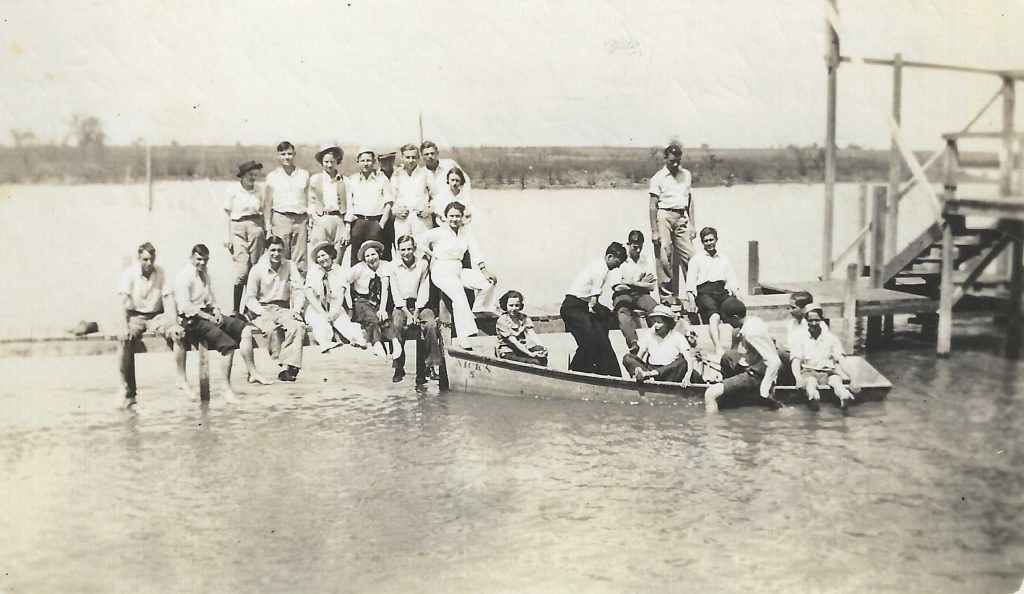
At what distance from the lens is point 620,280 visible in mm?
8250

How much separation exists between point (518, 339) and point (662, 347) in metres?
1.10

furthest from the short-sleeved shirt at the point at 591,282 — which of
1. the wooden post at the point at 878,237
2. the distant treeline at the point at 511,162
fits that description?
the wooden post at the point at 878,237

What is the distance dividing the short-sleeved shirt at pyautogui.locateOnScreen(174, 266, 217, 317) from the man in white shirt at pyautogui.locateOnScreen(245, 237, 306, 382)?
0.36m

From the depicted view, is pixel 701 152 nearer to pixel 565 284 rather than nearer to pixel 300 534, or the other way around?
pixel 565 284

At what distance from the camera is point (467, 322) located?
802 centimetres

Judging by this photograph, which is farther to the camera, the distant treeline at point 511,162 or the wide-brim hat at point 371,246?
the wide-brim hat at point 371,246

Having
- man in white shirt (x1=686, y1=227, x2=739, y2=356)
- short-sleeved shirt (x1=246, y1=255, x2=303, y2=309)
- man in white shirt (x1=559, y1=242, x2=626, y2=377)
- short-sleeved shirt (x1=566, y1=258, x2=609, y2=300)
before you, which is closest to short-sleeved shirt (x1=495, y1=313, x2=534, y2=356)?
man in white shirt (x1=559, y1=242, x2=626, y2=377)

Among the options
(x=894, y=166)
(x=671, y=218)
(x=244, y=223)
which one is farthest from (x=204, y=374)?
(x=894, y=166)

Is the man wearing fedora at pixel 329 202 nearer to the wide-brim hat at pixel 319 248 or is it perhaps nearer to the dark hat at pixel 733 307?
the wide-brim hat at pixel 319 248

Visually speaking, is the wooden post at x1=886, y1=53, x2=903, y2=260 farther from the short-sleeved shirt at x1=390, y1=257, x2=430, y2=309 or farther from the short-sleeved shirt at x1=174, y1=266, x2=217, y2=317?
the short-sleeved shirt at x1=174, y1=266, x2=217, y2=317

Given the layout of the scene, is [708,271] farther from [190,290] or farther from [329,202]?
[190,290]

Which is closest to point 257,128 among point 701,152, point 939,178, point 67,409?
point 67,409

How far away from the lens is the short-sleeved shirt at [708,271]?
8.21 m

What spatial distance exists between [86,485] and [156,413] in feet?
3.83
